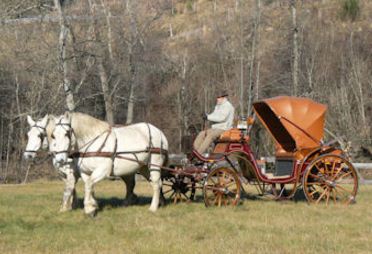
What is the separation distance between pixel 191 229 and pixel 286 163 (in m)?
4.17

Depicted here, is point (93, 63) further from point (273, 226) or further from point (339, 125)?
point (273, 226)

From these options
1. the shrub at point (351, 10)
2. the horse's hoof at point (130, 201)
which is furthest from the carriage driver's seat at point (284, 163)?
the shrub at point (351, 10)

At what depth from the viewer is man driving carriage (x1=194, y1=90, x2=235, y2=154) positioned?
1216 centimetres

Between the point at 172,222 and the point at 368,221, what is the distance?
3.48 m

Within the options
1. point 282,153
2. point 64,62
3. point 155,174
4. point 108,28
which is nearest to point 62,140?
point 155,174

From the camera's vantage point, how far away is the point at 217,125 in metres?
12.4

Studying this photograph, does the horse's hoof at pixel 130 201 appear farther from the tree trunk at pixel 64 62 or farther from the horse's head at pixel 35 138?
the tree trunk at pixel 64 62

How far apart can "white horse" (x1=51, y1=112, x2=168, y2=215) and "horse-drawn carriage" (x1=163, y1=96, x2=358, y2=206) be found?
2.28 ft

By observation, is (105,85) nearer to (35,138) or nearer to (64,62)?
(64,62)

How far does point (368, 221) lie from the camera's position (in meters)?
9.99

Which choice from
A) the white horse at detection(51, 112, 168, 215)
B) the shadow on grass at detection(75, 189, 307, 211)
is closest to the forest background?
the shadow on grass at detection(75, 189, 307, 211)

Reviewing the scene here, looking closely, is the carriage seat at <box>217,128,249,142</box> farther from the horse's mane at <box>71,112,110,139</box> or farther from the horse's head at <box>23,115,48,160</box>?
the horse's head at <box>23,115,48,160</box>

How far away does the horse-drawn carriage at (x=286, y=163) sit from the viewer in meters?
11.8

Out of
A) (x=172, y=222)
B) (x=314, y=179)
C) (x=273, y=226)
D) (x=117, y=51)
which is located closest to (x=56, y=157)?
(x=172, y=222)
